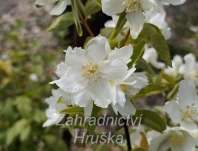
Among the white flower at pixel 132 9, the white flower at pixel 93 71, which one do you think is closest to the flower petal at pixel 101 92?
the white flower at pixel 93 71

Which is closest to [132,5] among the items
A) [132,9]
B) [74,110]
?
A: [132,9]

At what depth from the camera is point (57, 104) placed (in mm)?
1457

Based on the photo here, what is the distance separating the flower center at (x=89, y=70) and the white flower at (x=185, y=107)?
23 centimetres

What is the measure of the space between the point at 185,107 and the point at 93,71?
0.30m

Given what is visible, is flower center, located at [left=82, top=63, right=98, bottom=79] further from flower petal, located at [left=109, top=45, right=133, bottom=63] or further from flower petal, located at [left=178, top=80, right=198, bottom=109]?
flower petal, located at [left=178, top=80, right=198, bottom=109]

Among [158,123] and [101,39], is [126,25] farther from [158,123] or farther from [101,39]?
[158,123]

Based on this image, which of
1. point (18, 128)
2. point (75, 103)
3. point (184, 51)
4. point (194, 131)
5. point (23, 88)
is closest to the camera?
point (75, 103)

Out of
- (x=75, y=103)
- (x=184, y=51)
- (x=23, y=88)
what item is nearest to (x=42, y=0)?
(x=75, y=103)

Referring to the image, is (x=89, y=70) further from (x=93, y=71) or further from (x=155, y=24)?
(x=155, y=24)

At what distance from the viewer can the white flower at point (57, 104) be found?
1.28 metres

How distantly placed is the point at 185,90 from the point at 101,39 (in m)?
0.29

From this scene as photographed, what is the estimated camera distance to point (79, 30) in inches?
49.9

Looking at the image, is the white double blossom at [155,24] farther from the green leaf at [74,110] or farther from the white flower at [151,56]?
the green leaf at [74,110]

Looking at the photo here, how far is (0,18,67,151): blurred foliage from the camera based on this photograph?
140 inches
